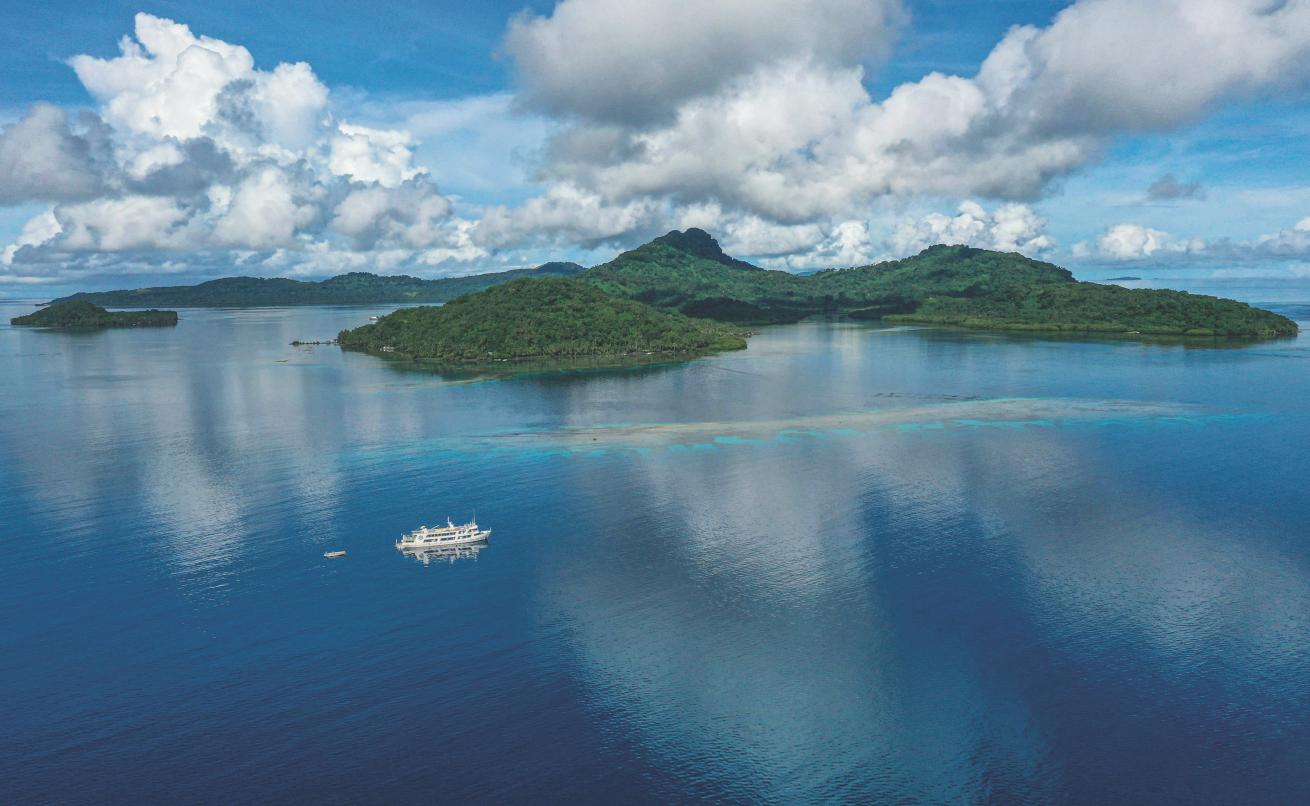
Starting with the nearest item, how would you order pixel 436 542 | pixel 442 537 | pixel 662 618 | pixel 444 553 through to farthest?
pixel 662 618 → pixel 444 553 → pixel 436 542 → pixel 442 537

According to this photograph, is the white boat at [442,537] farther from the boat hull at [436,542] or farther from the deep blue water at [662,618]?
the deep blue water at [662,618]

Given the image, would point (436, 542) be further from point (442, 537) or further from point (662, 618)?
point (662, 618)

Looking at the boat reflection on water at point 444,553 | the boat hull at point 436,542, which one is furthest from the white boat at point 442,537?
the boat reflection on water at point 444,553

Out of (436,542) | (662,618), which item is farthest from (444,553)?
(662,618)

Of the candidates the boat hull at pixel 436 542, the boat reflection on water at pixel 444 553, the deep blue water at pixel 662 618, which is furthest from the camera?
the boat hull at pixel 436 542

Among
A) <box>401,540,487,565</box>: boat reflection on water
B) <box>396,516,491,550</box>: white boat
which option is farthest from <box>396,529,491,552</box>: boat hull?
<box>401,540,487,565</box>: boat reflection on water

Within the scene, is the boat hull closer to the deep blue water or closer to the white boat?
the white boat
